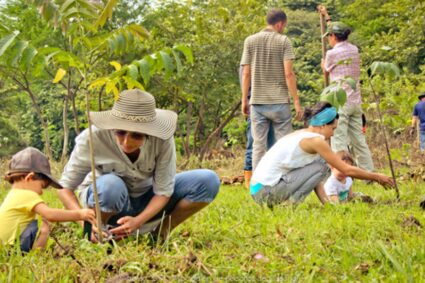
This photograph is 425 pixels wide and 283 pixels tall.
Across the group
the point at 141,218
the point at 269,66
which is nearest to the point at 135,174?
the point at 141,218

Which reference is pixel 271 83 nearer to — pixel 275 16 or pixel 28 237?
pixel 275 16

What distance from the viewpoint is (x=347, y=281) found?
2479 millimetres

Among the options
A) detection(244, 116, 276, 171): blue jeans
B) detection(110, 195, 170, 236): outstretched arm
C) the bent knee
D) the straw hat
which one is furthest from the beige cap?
detection(244, 116, 276, 171): blue jeans

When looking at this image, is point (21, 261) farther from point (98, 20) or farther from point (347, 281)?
point (347, 281)

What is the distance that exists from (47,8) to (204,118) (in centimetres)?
1127

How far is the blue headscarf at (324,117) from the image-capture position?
4773 mm

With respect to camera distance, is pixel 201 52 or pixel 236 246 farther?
pixel 201 52

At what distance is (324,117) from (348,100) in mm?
1912

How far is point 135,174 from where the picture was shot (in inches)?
138

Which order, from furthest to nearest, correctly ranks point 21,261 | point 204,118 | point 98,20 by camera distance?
point 204,118
point 98,20
point 21,261

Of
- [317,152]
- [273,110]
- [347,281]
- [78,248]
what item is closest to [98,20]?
[78,248]

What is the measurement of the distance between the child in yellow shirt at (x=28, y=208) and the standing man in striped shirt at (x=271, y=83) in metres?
3.32

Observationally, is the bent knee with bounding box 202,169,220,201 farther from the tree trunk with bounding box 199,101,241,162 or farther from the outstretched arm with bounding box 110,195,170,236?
the tree trunk with bounding box 199,101,241,162

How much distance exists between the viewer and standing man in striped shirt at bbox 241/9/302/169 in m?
6.27
